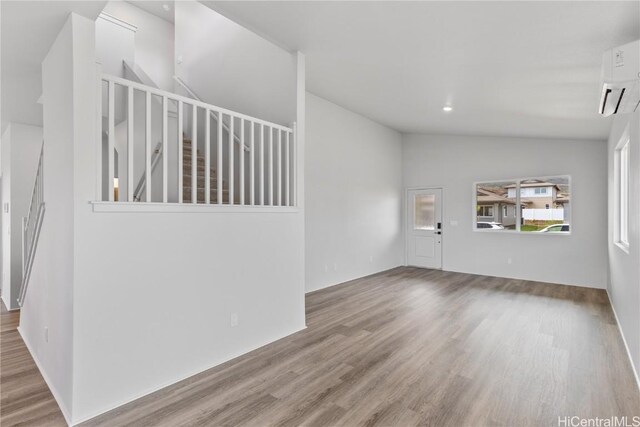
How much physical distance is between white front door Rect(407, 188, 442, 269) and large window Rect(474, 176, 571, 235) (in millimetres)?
870

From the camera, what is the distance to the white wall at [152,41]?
684cm

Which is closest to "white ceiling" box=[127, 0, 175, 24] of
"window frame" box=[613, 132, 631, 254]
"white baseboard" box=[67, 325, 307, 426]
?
"white baseboard" box=[67, 325, 307, 426]

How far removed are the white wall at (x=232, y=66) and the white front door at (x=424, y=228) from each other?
15.6 feet

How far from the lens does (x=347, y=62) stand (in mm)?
3945

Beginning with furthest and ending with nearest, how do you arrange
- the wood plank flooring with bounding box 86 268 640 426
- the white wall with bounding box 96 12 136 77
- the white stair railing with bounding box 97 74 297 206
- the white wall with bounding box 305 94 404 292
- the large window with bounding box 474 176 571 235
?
1. the large window with bounding box 474 176 571 235
2. the white wall with bounding box 305 94 404 292
3. the white wall with bounding box 96 12 136 77
4. the white stair railing with bounding box 97 74 297 206
5. the wood plank flooring with bounding box 86 268 640 426

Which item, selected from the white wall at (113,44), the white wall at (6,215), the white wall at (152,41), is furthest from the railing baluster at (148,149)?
the white wall at (152,41)

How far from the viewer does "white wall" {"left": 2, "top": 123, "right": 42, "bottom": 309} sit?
5043 millimetres

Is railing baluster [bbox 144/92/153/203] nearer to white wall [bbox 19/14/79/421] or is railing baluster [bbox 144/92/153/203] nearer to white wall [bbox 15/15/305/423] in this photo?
white wall [bbox 15/15/305/423]

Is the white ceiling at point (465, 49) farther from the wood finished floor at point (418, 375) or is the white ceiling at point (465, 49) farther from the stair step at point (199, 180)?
the wood finished floor at point (418, 375)

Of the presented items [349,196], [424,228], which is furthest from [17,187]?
[424,228]

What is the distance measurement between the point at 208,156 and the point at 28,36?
1.59 metres

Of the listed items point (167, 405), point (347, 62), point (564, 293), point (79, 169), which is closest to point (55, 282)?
point (79, 169)

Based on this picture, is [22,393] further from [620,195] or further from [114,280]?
[620,195]

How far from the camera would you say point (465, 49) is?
3.08 meters
